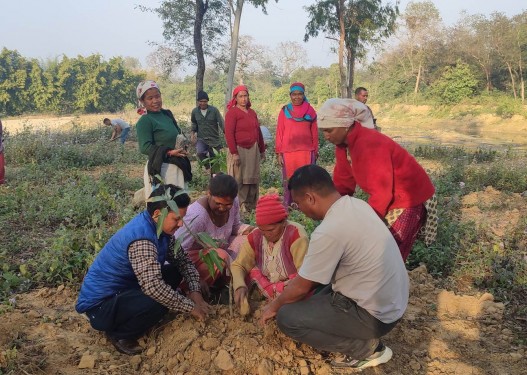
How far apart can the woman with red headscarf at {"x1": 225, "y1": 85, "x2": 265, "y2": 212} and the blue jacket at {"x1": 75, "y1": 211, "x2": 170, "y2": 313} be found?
2738mm

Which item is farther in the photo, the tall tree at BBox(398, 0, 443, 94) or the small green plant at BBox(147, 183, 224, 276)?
the tall tree at BBox(398, 0, 443, 94)

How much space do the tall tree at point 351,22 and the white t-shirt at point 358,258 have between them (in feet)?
47.1

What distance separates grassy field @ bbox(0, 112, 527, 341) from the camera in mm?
3508

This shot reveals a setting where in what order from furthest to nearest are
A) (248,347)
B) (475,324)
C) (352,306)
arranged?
(475,324), (248,347), (352,306)

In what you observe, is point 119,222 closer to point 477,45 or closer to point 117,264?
point 117,264

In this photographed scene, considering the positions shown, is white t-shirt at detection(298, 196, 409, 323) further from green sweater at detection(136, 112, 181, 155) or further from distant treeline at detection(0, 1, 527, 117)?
distant treeline at detection(0, 1, 527, 117)

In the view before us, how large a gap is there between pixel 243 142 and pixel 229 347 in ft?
10.3

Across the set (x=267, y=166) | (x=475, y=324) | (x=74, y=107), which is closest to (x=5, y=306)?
(x=475, y=324)

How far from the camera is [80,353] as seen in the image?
8.20 ft

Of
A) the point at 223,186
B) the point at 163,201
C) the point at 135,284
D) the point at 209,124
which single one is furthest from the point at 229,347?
the point at 209,124

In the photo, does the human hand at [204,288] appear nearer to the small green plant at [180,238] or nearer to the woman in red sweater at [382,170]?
the small green plant at [180,238]

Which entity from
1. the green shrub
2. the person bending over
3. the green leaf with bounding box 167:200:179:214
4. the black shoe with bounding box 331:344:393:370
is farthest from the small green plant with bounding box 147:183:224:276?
the green shrub

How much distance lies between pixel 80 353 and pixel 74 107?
1273 inches

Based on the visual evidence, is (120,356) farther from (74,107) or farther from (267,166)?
(74,107)
